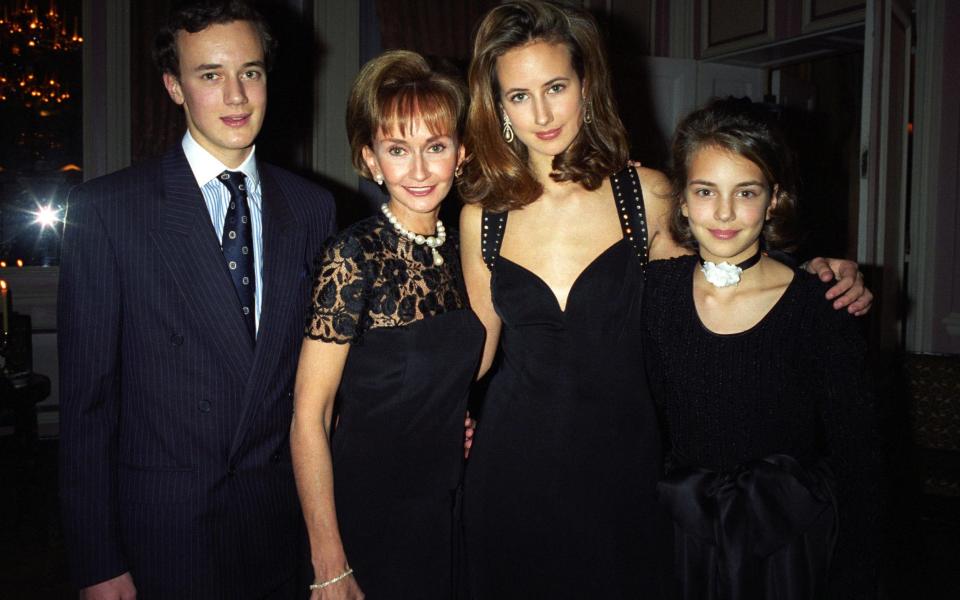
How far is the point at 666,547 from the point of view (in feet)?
5.74

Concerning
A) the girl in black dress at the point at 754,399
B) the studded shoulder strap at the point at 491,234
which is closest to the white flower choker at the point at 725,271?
the girl in black dress at the point at 754,399

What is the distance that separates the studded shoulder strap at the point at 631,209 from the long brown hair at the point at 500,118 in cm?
4

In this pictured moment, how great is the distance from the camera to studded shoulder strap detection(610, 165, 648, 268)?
183cm

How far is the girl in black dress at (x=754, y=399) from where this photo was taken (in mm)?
1535

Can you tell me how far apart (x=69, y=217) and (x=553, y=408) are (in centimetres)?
114

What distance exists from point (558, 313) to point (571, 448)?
0.33m

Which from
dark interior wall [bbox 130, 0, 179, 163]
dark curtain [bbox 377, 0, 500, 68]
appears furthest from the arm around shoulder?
dark interior wall [bbox 130, 0, 179, 163]

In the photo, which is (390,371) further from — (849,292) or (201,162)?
(849,292)

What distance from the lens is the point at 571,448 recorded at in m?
1.74

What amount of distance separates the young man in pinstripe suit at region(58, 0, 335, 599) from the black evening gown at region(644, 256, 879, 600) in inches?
36.4

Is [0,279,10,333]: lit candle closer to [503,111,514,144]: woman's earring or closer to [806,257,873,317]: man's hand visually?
[503,111,514,144]: woman's earring

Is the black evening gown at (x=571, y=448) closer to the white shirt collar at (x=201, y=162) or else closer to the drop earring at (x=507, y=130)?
the drop earring at (x=507, y=130)

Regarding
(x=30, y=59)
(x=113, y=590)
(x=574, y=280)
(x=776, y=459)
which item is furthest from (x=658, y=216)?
(x=30, y=59)

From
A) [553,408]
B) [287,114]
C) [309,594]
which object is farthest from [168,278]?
[287,114]
